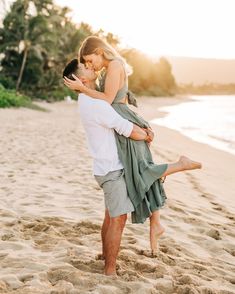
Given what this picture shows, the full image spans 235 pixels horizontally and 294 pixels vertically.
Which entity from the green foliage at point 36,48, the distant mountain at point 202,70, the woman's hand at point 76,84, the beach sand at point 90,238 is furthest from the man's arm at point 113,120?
the distant mountain at point 202,70

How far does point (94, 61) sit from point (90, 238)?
170 cm

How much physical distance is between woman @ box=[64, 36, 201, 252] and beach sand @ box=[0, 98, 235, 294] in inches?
20.0

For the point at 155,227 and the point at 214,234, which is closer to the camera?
the point at 155,227

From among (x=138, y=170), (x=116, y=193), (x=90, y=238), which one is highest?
(x=138, y=170)

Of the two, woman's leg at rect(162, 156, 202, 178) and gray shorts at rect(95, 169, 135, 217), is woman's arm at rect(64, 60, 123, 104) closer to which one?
gray shorts at rect(95, 169, 135, 217)

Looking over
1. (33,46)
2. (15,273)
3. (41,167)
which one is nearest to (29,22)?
(33,46)

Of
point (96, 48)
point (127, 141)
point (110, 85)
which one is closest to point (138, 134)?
point (127, 141)

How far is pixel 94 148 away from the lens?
3.22 meters

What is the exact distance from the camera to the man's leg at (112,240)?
3209 mm

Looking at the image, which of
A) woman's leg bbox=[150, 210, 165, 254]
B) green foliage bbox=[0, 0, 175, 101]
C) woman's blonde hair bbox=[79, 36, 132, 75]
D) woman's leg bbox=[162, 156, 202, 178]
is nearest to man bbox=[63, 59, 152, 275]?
woman's blonde hair bbox=[79, 36, 132, 75]

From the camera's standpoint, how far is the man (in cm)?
309

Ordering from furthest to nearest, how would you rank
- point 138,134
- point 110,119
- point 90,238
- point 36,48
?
point 36,48
point 90,238
point 138,134
point 110,119

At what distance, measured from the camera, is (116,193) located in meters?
3.16

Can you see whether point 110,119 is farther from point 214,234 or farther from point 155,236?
point 214,234
